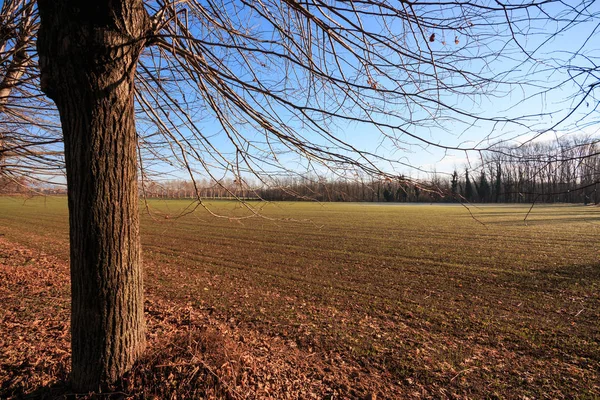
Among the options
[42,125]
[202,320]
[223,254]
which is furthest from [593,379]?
[223,254]

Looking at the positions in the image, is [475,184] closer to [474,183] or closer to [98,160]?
[474,183]

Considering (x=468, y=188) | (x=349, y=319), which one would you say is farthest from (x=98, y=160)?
(x=349, y=319)

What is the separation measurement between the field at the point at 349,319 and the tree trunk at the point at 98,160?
2.01ft

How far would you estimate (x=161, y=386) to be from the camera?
9.15ft

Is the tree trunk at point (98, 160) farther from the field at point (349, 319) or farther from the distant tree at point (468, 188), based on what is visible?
the distant tree at point (468, 188)

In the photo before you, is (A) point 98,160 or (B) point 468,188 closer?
(A) point 98,160

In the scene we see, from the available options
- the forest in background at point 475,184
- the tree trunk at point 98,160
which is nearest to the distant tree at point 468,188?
the forest in background at point 475,184

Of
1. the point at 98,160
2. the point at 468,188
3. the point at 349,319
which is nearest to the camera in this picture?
the point at 98,160

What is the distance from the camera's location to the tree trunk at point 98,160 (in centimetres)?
231

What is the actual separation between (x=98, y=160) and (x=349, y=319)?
6.60 meters

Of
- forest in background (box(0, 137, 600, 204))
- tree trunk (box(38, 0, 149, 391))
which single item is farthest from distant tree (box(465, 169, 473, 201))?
tree trunk (box(38, 0, 149, 391))

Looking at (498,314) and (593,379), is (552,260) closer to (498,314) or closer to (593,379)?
(498,314)

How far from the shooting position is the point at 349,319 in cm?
752

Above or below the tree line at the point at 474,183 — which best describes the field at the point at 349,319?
below
